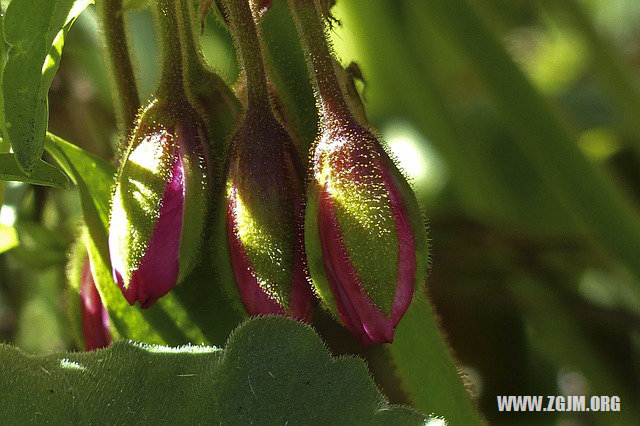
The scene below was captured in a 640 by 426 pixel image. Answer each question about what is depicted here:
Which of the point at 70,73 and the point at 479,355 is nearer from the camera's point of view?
the point at 479,355

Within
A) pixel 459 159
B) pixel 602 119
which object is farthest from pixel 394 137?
pixel 602 119

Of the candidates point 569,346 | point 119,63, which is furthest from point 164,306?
point 569,346

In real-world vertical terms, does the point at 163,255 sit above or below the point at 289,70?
below

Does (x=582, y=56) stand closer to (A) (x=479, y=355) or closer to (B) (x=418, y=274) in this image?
(A) (x=479, y=355)

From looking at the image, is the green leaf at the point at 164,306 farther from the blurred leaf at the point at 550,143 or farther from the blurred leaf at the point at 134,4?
the blurred leaf at the point at 550,143

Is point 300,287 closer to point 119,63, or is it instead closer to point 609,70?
point 119,63

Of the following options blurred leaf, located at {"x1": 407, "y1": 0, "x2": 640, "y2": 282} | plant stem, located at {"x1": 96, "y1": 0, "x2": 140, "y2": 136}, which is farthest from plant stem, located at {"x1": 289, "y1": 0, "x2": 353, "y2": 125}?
blurred leaf, located at {"x1": 407, "y1": 0, "x2": 640, "y2": 282}
